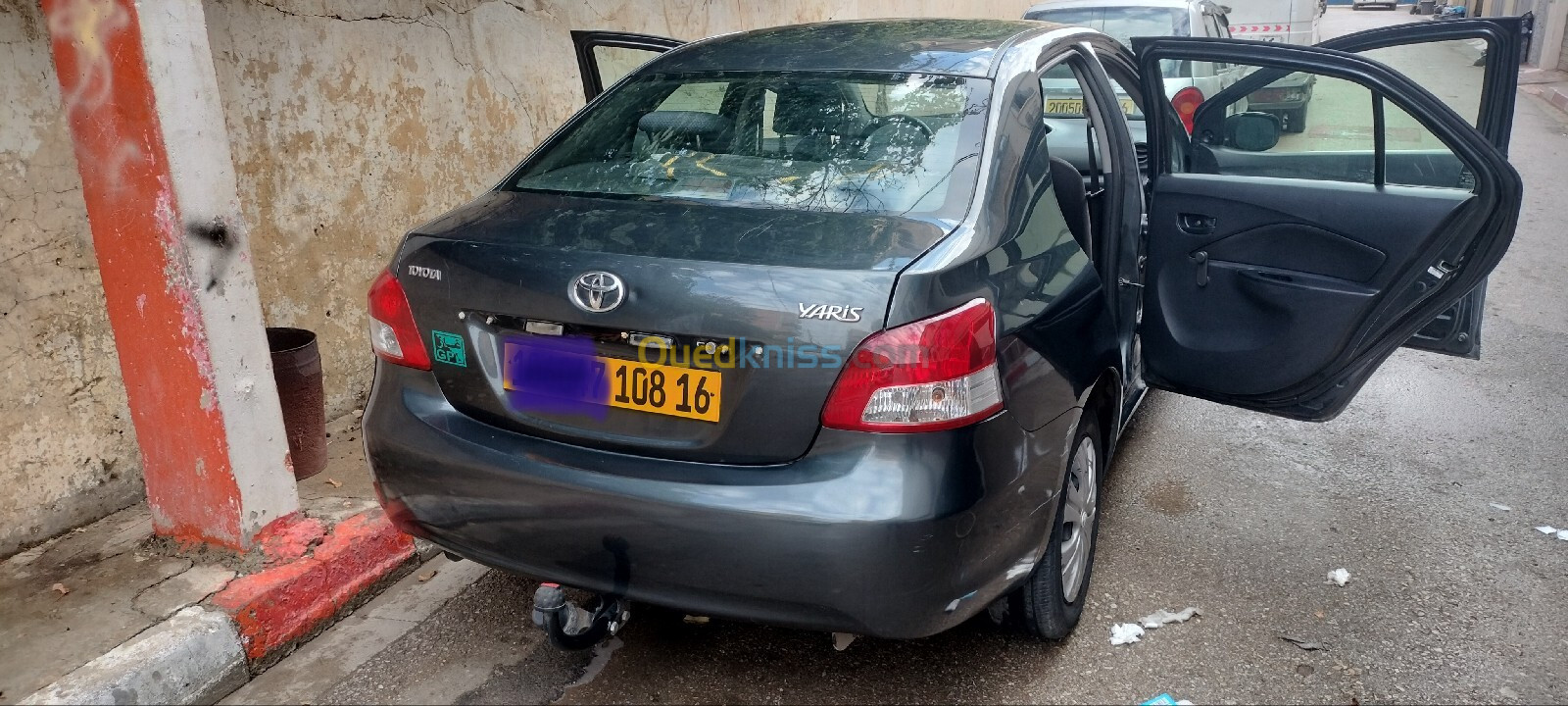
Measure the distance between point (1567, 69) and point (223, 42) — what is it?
23.2 meters

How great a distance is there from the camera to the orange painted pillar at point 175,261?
2.77 meters

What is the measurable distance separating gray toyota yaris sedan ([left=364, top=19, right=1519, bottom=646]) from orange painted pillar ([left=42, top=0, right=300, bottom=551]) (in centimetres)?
64

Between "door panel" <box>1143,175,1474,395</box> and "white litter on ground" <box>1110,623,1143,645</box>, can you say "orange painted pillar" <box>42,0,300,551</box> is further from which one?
"door panel" <box>1143,175,1474,395</box>

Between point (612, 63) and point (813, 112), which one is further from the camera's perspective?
point (612, 63)

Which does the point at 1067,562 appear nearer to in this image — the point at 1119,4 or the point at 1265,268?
the point at 1265,268

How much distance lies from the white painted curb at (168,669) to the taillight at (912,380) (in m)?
1.69

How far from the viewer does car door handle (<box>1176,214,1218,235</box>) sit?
3504 millimetres

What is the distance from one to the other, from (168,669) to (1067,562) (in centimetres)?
219

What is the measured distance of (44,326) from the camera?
3270 mm

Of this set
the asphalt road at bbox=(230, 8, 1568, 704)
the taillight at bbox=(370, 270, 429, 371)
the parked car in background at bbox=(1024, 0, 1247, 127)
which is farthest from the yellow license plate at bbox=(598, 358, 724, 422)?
the parked car in background at bbox=(1024, 0, 1247, 127)

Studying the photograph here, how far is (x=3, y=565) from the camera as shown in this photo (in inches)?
126

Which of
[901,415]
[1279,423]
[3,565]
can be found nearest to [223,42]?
[3,565]

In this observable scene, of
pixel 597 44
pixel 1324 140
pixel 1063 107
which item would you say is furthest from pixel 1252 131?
pixel 1063 107

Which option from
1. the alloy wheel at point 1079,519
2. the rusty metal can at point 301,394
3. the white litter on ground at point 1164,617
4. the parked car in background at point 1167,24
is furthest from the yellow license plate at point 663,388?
the parked car in background at point 1167,24
